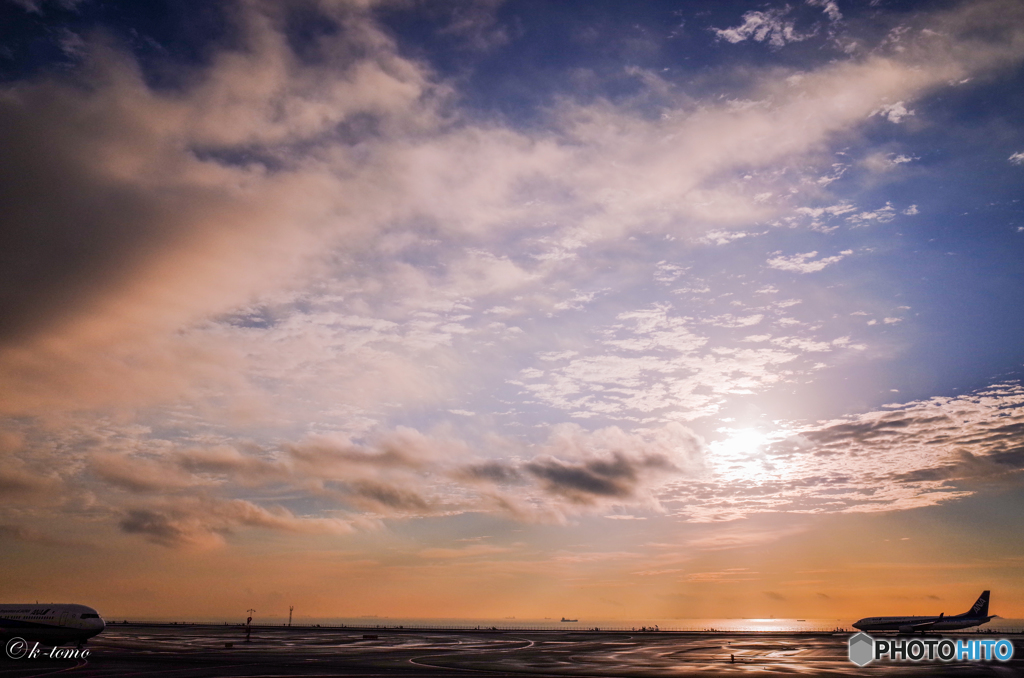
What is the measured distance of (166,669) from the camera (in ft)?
218

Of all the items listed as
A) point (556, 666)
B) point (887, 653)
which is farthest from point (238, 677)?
point (887, 653)

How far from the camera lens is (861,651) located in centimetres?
9525

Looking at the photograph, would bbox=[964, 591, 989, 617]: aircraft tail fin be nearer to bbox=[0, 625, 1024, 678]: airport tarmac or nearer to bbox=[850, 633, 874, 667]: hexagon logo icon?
bbox=[850, 633, 874, 667]: hexagon logo icon

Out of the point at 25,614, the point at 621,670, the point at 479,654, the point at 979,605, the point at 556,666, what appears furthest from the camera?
the point at 979,605

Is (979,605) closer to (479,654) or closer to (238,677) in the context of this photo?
(479,654)

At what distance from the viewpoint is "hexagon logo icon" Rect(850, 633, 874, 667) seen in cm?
8388

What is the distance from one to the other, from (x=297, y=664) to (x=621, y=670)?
39.9 m

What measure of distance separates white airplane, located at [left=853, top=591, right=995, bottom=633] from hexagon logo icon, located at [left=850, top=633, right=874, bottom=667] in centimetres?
5687

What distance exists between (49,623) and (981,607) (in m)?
195
